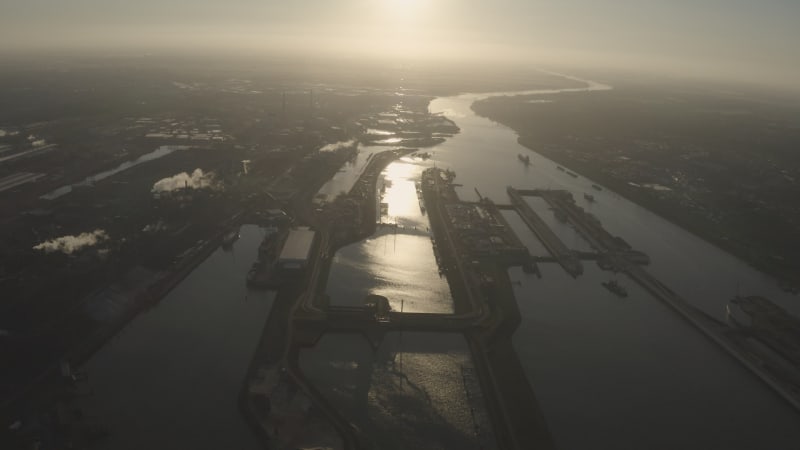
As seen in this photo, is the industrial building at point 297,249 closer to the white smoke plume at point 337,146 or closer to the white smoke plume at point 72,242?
the white smoke plume at point 72,242

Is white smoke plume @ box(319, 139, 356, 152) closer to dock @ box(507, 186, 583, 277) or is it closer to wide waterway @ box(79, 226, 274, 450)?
dock @ box(507, 186, 583, 277)

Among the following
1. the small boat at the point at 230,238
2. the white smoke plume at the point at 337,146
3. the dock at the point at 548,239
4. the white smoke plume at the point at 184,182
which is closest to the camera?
the dock at the point at 548,239

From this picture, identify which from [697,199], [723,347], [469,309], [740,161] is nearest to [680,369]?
[723,347]

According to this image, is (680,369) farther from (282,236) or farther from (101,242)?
(101,242)

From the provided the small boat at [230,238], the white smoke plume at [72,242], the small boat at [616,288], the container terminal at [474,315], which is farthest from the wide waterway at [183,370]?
the small boat at [616,288]

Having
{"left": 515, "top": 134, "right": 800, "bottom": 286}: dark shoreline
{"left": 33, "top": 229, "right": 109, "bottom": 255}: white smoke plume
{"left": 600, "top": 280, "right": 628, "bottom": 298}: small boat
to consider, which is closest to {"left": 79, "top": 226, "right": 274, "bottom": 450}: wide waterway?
{"left": 33, "top": 229, "right": 109, "bottom": 255}: white smoke plume

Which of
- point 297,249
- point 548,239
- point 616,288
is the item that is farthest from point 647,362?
point 297,249
